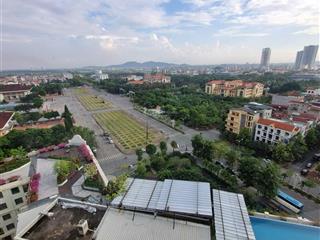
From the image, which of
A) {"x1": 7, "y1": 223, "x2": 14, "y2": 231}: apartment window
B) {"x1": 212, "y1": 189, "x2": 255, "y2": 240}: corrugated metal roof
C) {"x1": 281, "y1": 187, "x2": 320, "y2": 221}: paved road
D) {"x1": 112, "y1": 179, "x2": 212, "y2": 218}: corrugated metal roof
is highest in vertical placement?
{"x1": 112, "y1": 179, "x2": 212, "y2": 218}: corrugated metal roof

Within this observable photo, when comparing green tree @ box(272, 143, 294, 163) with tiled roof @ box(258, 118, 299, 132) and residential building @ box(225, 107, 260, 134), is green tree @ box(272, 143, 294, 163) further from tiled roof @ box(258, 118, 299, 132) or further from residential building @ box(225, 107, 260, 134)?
residential building @ box(225, 107, 260, 134)

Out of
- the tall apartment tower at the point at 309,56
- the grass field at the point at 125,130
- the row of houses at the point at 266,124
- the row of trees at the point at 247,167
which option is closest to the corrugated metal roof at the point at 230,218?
the row of trees at the point at 247,167

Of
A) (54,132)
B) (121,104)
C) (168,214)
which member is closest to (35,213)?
(168,214)

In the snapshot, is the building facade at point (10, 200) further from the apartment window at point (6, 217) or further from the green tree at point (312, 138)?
the green tree at point (312, 138)

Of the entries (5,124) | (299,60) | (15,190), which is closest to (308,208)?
(15,190)

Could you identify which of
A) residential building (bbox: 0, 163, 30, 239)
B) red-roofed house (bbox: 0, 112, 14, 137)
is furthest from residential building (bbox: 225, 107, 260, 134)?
red-roofed house (bbox: 0, 112, 14, 137)
